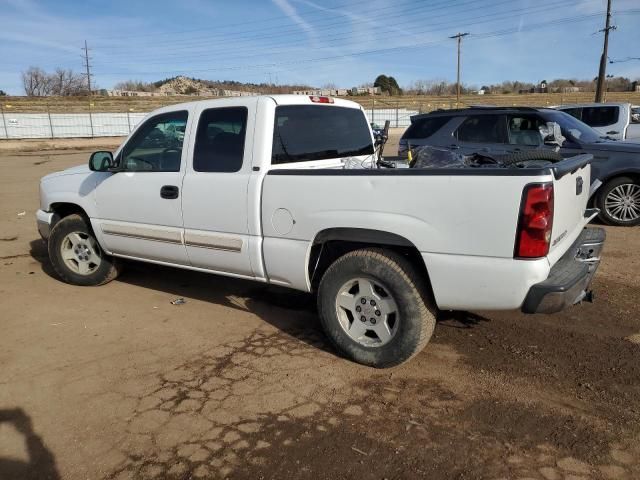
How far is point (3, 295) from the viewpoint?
5.41 m

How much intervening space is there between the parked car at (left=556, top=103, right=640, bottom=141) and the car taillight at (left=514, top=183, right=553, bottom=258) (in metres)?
9.78

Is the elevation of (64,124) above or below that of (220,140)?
above

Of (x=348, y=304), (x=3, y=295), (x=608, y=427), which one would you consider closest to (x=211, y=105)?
(x=348, y=304)

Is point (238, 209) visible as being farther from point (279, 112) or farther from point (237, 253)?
point (279, 112)

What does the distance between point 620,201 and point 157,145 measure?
6803 mm

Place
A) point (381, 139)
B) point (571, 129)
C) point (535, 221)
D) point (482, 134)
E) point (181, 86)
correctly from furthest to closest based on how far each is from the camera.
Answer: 1. point (181, 86)
2. point (482, 134)
3. point (571, 129)
4. point (381, 139)
5. point (535, 221)

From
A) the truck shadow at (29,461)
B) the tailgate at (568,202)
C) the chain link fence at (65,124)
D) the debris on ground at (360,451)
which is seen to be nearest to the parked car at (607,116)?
the tailgate at (568,202)

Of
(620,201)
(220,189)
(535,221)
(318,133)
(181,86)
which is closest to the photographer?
(535,221)

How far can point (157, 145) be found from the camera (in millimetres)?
4730

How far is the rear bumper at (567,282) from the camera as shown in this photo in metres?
2.98

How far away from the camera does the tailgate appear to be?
308cm

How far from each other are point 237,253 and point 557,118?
6159 mm

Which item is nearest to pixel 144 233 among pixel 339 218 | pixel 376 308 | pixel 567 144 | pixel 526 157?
pixel 339 218

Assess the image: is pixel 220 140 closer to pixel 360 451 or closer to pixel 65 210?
pixel 65 210
